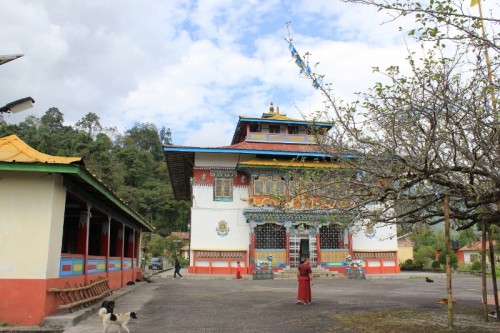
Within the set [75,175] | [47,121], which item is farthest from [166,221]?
[75,175]

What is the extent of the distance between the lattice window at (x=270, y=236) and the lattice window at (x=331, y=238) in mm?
2596

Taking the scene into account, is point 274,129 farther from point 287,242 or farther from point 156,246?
point 156,246

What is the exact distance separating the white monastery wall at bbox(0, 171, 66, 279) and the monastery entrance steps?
1897 centimetres

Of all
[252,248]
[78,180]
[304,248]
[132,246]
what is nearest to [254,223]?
[252,248]

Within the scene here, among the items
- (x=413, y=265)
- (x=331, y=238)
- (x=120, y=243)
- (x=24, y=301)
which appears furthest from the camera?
(x=413, y=265)

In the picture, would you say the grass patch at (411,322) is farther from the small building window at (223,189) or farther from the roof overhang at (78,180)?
the small building window at (223,189)

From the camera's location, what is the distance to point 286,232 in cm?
2816

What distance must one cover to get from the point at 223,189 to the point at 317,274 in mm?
8036

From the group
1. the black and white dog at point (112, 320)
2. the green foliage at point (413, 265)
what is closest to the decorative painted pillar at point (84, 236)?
the black and white dog at point (112, 320)

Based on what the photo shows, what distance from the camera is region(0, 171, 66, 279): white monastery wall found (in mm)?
8461

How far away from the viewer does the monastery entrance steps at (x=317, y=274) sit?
86.8 feet

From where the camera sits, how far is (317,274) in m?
26.5

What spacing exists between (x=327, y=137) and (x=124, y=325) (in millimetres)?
5310

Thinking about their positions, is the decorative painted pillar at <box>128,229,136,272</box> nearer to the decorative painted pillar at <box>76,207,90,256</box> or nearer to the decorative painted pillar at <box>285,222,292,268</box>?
the decorative painted pillar at <box>285,222,292,268</box>
